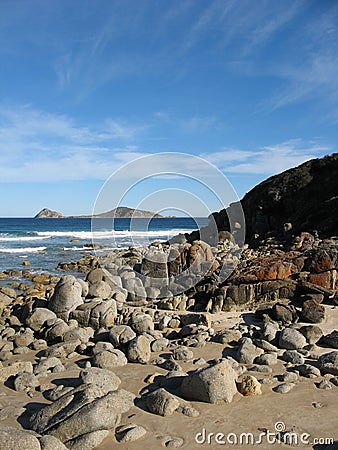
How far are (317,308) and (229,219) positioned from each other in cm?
3001

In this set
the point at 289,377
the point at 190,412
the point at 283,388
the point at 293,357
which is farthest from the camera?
the point at 293,357

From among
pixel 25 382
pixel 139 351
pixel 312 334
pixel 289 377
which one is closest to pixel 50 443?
pixel 25 382

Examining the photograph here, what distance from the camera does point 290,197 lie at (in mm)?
36062

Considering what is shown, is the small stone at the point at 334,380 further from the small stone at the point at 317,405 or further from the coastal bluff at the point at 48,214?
the coastal bluff at the point at 48,214

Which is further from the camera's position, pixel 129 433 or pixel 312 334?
pixel 312 334

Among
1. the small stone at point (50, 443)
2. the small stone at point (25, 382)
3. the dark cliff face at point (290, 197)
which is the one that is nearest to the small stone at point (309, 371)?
the small stone at point (50, 443)

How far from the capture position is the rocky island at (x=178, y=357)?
5406mm

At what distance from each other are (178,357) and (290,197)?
1186 inches

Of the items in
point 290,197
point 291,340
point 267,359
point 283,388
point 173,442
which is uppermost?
point 290,197

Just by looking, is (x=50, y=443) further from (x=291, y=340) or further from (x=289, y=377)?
(x=291, y=340)

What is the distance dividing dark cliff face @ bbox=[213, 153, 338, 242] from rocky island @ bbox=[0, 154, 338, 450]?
17342mm

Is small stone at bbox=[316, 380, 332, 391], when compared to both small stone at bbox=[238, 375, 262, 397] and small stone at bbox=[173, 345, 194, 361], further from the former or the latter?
small stone at bbox=[173, 345, 194, 361]

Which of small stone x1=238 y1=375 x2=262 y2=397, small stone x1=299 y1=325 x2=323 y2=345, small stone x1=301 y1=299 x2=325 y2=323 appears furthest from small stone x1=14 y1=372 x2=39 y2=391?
small stone x1=301 y1=299 x2=325 y2=323

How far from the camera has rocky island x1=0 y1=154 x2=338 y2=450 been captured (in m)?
5.41
